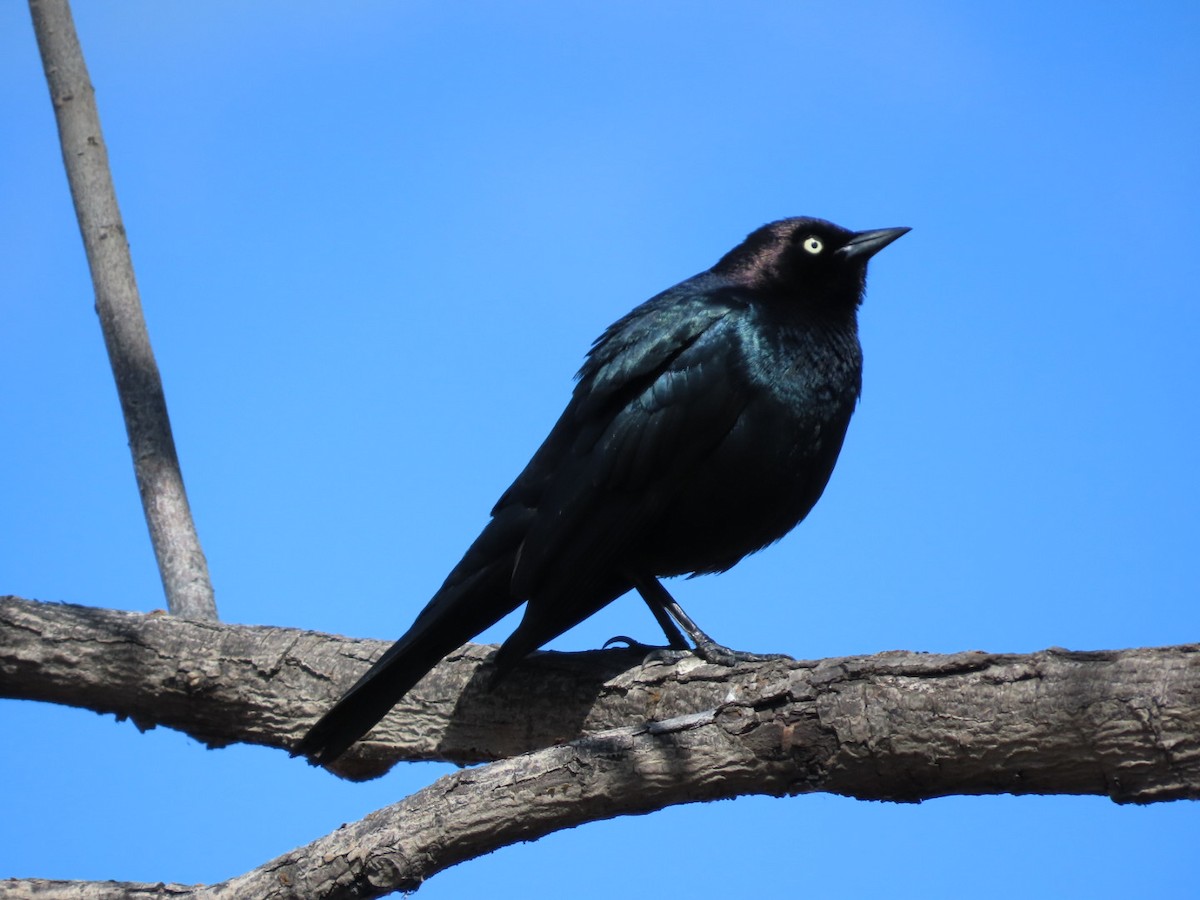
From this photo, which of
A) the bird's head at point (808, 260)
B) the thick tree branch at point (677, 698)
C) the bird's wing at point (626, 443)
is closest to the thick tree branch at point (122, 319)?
the thick tree branch at point (677, 698)

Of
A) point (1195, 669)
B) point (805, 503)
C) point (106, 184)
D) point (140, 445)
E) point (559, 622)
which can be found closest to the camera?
point (1195, 669)

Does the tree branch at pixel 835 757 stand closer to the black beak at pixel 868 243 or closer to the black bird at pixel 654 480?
the black bird at pixel 654 480

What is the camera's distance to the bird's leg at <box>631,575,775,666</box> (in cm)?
399

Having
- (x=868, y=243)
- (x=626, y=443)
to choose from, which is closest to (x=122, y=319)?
(x=626, y=443)

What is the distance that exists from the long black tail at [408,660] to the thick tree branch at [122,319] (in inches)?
35.9

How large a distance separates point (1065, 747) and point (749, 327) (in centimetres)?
190

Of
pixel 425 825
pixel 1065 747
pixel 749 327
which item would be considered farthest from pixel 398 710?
pixel 1065 747

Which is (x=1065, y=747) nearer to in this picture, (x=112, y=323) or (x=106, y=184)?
(x=112, y=323)

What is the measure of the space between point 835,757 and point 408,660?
1.43 m

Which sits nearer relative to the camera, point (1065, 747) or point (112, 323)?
point (1065, 747)

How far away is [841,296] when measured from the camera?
16.0ft

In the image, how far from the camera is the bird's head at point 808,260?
4.86 metres

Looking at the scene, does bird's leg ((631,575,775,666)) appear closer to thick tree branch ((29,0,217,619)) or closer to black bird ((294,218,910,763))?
black bird ((294,218,910,763))

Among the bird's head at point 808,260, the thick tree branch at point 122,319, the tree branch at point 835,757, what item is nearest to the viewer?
the tree branch at point 835,757
